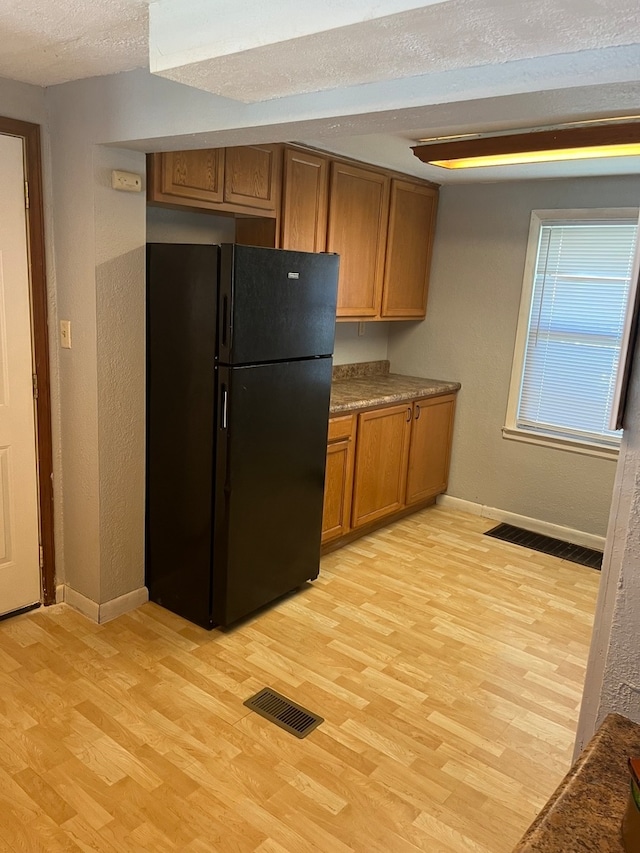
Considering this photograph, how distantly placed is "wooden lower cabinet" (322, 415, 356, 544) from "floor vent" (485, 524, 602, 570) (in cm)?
112

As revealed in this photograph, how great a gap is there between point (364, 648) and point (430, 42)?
2322 mm

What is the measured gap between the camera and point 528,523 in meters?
4.35

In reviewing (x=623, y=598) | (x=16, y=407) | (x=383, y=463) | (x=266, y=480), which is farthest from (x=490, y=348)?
(x=623, y=598)

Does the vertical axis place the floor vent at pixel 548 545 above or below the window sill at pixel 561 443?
below

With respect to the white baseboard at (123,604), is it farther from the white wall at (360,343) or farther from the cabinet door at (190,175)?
the white wall at (360,343)

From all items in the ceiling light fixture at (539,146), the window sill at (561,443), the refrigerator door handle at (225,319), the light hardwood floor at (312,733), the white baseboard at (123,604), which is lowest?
the light hardwood floor at (312,733)

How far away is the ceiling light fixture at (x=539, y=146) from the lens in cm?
267

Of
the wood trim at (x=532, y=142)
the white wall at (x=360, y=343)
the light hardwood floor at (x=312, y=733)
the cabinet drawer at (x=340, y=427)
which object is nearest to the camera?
the light hardwood floor at (x=312, y=733)

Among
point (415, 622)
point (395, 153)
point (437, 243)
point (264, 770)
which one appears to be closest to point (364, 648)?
point (415, 622)

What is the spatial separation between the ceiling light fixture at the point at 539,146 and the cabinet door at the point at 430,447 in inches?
60.6

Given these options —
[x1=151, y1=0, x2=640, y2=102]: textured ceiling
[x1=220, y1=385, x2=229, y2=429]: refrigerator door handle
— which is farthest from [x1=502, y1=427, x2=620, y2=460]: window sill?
[x1=151, y1=0, x2=640, y2=102]: textured ceiling

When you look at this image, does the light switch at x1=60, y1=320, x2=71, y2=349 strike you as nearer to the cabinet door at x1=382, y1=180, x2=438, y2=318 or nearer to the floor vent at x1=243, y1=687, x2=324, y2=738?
the floor vent at x1=243, y1=687, x2=324, y2=738

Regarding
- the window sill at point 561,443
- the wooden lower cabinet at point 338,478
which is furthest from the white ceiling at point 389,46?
the window sill at point 561,443

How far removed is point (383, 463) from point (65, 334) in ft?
6.63
